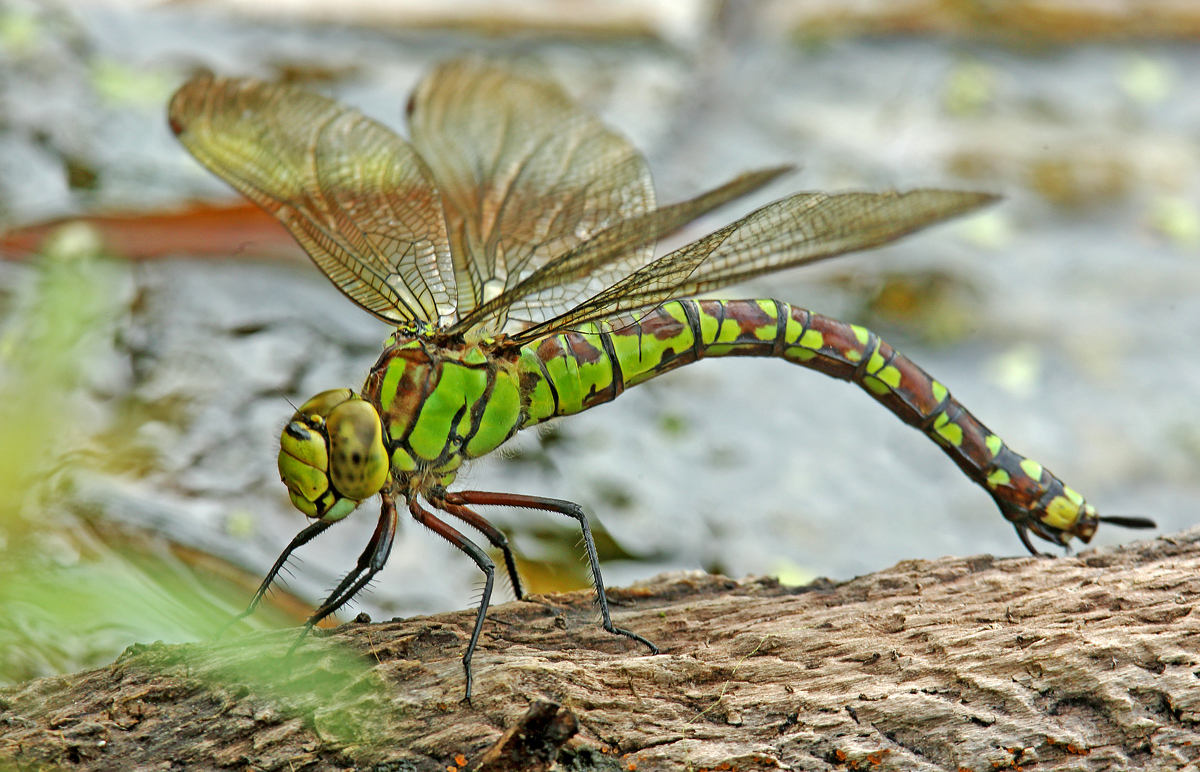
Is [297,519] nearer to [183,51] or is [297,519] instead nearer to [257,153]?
→ [257,153]

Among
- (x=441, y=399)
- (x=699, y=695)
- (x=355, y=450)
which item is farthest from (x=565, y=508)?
(x=699, y=695)

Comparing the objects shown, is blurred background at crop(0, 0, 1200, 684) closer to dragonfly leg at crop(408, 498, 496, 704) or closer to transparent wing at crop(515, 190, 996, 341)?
dragonfly leg at crop(408, 498, 496, 704)

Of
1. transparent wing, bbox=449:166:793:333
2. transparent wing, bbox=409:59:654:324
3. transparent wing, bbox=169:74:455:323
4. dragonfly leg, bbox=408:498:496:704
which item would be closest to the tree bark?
dragonfly leg, bbox=408:498:496:704

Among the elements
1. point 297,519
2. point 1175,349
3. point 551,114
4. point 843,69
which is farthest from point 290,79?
point 1175,349

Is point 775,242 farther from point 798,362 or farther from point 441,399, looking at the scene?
point 441,399

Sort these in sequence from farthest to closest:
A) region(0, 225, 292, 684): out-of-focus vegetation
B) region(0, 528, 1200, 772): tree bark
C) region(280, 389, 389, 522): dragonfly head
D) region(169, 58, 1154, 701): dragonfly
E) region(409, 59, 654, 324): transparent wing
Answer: region(409, 59, 654, 324): transparent wing, region(169, 58, 1154, 701): dragonfly, region(280, 389, 389, 522): dragonfly head, region(0, 528, 1200, 772): tree bark, region(0, 225, 292, 684): out-of-focus vegetation

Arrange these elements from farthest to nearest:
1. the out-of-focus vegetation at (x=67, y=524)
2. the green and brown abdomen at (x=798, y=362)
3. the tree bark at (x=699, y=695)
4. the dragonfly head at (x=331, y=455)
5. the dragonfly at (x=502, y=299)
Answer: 1. the green and brown abdomen at (x=798, y=362)
2. the dragonfly at (x=502, y=299)
3. the dragonfly head at (x=331, y=455)
4. the tree bark at (x=699, y=695)
5. the out-of-focus vegetation at (x=67, y=524)

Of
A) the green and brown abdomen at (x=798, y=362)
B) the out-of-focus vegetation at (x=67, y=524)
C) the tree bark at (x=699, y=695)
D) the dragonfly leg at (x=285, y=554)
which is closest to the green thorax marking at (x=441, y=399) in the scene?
the green and brown abdomen at (x=798, y=362)

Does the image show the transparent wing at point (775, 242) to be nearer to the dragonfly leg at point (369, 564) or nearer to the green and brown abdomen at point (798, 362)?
the green and brown abdomen at point (798, 362)
